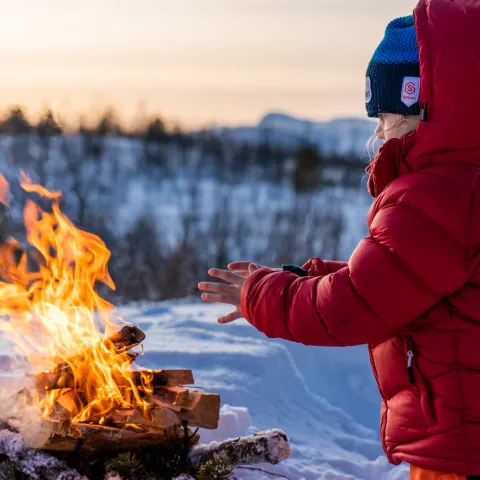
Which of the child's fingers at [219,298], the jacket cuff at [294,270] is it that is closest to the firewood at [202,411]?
the child's fingers at [219,298]

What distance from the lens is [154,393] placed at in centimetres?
309

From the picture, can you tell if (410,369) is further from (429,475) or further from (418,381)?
(429,475)

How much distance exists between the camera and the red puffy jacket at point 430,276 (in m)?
2.16

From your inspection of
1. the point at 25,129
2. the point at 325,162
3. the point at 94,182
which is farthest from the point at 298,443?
the point at 325,162

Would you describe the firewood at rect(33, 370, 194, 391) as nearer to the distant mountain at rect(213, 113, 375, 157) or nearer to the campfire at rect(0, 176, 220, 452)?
the campfire at rect(0, 176, 220, 452)

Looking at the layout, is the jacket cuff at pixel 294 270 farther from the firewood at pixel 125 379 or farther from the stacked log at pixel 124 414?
the firewood at pixel 125 379

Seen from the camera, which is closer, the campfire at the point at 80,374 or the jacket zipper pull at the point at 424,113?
the jacket zipper pull at the point at 424,113

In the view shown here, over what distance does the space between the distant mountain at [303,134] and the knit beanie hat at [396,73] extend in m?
14.3

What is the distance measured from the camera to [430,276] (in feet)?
7.07

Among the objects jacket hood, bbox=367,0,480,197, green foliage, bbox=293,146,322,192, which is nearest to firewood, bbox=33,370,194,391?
jacket hood, bbox=367,0,480,197

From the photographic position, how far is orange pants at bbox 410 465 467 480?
7.52 feet

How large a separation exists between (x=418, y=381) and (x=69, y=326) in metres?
1.55

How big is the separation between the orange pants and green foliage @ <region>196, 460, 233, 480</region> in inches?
29.6

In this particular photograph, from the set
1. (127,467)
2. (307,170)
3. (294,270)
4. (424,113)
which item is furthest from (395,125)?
(307,170)
